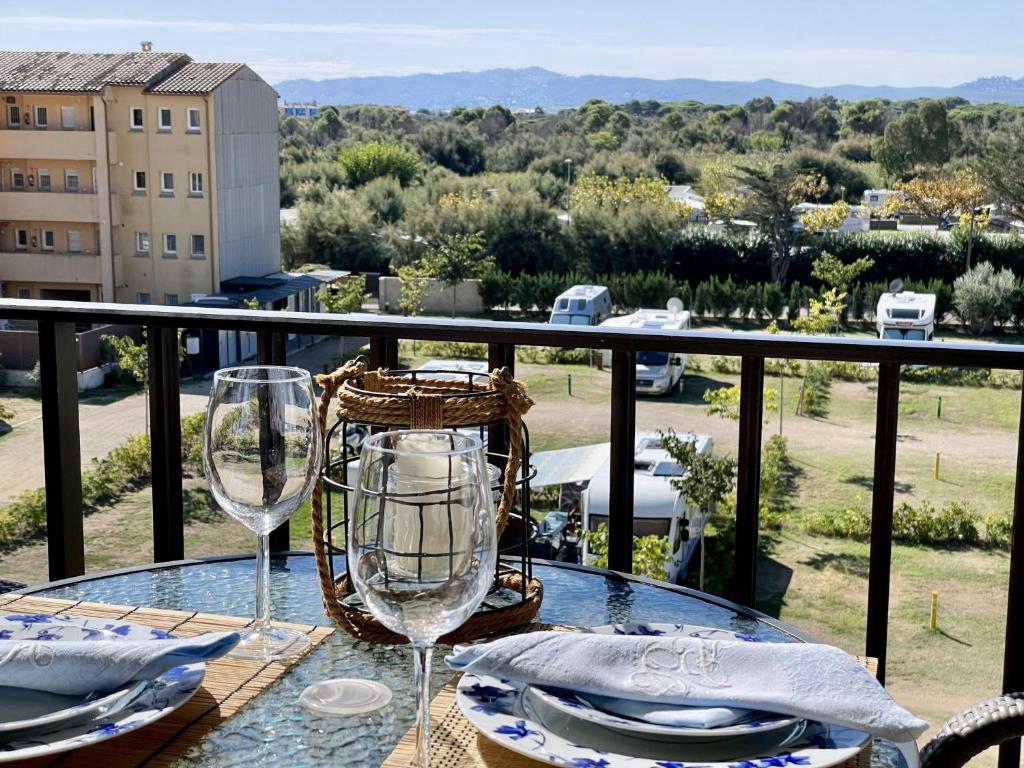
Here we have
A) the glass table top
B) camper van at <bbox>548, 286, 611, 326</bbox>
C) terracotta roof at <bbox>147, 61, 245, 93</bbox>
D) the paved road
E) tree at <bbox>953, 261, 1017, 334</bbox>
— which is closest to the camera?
the glass table top

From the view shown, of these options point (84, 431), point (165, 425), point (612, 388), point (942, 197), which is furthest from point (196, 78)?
point (612, 388)

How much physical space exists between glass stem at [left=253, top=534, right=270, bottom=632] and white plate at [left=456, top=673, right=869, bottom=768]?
21 centimetres

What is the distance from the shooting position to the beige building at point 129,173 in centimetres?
2306

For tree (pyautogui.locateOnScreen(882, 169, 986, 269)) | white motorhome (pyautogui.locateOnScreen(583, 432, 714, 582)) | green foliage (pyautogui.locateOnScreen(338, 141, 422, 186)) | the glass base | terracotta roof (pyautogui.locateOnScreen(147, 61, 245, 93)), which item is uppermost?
terracotta roof (pyautogui.locateOnScreen(147, 61, 245, 93))

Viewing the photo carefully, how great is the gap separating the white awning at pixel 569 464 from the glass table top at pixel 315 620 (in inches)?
446

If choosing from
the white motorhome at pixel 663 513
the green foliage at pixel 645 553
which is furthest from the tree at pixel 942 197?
the green foliage at pixel 645 553

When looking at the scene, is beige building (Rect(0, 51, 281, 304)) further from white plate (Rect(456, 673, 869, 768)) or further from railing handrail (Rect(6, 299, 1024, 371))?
white plate (Rect(456, 673, 869, 768))

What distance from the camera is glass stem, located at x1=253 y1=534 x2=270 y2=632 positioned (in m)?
0.77

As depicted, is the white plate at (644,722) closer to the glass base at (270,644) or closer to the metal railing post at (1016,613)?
the glass base at (270,644)

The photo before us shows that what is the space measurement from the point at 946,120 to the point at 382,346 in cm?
3518

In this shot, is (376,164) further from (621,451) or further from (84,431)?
(621,451)

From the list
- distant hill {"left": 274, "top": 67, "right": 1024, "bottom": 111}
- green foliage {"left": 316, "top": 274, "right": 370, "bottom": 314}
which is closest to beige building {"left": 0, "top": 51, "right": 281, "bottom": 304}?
green foliage {"left": 316, "top": 274, "right": 370, "bottom": 314}

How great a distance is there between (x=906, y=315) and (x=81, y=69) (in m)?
17.8

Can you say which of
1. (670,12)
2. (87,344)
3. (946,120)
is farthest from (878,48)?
(87,344)
